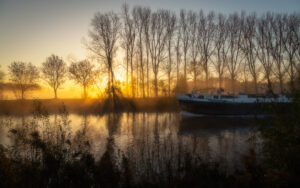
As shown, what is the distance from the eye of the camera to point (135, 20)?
118ft

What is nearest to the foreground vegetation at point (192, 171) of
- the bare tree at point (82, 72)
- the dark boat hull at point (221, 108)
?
the dark boat hull at point (221, 108)

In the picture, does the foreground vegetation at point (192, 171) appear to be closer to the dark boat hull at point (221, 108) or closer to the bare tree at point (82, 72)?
the dark boat hull at point (221, 108)

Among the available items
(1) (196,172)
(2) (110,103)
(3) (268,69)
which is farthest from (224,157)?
(3) (268,69)

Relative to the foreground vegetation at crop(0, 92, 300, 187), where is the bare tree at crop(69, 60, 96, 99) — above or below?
above

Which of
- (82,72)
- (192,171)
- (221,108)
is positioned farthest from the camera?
(82,72)

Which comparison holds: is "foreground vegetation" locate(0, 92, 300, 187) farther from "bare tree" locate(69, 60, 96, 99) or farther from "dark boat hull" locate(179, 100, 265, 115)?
"bare tree" locate(69, 60, 96, 99)

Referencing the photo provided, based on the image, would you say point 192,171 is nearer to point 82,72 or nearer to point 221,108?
point 221,108

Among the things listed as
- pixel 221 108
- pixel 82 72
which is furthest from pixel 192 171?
pixel 82 72

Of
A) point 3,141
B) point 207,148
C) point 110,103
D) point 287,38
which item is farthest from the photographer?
point 287,38

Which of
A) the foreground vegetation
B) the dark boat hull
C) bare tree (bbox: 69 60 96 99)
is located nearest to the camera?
the foreground vegetation

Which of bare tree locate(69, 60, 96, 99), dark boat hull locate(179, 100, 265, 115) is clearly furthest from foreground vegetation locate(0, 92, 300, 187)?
bare tree locate(69, 60, 96, 99)

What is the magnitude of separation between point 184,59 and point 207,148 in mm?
30217

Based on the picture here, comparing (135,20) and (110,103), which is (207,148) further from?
(135,20)

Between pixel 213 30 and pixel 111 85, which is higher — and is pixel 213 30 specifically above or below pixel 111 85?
above
